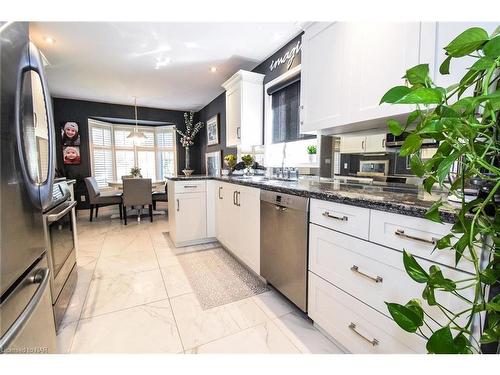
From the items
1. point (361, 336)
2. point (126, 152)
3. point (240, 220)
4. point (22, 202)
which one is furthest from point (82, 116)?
point (361, 336)

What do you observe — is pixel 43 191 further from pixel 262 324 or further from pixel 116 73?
pixel 116 73

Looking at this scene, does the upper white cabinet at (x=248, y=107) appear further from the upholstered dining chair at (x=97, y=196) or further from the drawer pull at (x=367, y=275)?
the upholstered dining chair at (x=97, y=196)

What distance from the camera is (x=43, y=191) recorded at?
97 centimetres

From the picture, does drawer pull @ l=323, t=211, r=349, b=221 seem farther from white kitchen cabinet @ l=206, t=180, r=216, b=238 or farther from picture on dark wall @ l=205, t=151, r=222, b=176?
picture on dark wall @ l=205, t=151, r=222, b=176

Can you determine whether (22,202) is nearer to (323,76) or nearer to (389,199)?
(389,199)

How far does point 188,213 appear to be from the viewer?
9.70 feet

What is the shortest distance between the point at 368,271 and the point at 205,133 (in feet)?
16.7

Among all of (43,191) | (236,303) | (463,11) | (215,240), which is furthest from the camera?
(215,240)

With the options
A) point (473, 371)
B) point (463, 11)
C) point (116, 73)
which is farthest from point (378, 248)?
point (116, 73)

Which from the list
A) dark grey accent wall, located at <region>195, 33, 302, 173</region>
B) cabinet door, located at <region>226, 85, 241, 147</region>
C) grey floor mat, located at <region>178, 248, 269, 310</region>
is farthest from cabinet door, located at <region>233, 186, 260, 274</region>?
dark grey accent wall, located at <region>195, 33, 302, 173</region>

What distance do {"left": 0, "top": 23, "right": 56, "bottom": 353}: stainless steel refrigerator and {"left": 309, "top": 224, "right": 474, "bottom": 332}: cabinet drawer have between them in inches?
52.2

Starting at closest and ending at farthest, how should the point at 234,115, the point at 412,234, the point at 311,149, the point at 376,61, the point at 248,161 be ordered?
the point at 412,234 → the point at 376,61 → the point at 311,149 → the point at 248,161 → the point at 234,115

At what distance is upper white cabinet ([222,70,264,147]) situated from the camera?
3.08 meters

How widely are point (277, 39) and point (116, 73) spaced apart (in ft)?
8.48
